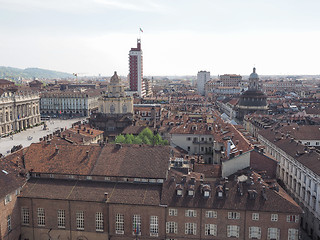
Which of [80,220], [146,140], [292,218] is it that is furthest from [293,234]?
[146,140]

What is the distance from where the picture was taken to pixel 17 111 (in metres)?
150

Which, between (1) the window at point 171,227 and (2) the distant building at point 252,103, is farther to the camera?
(2) the distant building at point 252,103

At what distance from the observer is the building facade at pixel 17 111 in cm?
14038

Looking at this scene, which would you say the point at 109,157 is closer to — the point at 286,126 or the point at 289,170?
the point at 289,170

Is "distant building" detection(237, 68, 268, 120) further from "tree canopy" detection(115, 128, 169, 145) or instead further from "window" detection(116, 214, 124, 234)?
"window" detection(116, 214, 124, 234)

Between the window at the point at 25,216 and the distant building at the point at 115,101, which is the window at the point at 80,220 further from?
the distant building at the point at 115,101

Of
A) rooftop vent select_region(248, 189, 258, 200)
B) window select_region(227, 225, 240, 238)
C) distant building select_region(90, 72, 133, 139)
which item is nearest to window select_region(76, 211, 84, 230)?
window select_region(227, 225, 240, 238)

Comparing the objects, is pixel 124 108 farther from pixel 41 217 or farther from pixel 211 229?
pixel 211 229

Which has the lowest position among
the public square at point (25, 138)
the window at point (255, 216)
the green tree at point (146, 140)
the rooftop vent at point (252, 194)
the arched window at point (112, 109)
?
the public square at point (25, 138)

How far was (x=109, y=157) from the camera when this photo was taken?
5425cm

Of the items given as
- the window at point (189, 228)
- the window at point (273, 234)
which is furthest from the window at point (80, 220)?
the window at point (273, 234)

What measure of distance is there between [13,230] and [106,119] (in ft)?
252

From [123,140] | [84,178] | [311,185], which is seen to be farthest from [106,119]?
[311,185]

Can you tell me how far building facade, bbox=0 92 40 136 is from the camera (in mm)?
140375
